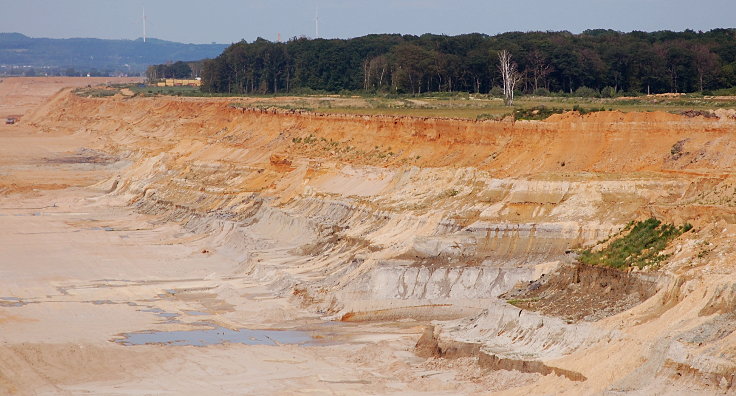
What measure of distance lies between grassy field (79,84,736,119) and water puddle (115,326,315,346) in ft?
69.3

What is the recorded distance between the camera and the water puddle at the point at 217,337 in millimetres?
34188

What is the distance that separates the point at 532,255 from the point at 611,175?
540 cm

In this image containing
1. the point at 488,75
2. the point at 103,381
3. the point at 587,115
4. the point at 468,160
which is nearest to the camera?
the point at 103,381

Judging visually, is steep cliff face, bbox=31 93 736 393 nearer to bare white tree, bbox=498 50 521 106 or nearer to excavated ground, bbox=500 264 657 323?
excavated ground, bbox=500 264 657 323

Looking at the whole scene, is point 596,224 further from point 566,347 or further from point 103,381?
point 103,381

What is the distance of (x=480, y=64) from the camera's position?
10150 cm

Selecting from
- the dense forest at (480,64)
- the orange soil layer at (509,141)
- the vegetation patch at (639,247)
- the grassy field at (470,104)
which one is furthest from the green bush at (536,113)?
the dense forest at (480,64)

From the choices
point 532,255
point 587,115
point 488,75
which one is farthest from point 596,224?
point 488,75

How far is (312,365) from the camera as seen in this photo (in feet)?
102

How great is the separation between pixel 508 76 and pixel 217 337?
44.0 m

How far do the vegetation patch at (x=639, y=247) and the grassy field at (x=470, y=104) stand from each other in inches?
827

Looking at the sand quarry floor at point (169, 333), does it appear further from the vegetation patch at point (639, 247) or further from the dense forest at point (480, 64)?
the dense forest at point (480, 64)

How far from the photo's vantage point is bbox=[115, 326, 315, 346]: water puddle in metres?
34.2

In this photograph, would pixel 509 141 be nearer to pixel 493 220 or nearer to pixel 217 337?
pixel 493 220
